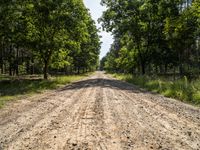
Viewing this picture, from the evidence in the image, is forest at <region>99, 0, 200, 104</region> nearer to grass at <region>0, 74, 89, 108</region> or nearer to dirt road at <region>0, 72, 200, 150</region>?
grass at <region>0, 74, 89, 108</region>

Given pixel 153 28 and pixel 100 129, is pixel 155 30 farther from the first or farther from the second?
pixel 100 129

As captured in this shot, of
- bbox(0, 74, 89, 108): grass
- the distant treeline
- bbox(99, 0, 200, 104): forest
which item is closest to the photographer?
bbox(0, 74, 89, 108): grass

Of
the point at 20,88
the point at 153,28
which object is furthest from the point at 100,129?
the point at 153,28

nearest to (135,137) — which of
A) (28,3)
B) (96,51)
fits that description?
(28,3)

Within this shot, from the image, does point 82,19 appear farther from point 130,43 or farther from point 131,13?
point 130,43

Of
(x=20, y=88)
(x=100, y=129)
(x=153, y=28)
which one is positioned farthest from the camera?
(x=153, y=28)

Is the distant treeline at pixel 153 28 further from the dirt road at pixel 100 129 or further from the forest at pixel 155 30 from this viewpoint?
the dirt road at pixel 100 129

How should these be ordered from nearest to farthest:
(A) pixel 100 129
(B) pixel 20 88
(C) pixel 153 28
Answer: (A) pixel 100 129, (B) pixel 20 88, (C) pixel 153 28

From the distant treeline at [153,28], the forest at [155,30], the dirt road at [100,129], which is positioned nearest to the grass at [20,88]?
the dirt road at [100,129]

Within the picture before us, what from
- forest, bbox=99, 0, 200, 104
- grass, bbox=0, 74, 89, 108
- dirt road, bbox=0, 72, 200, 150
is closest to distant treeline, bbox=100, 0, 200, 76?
forest, bbox=99, 0, 200, 104

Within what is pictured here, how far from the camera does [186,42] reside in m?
39.2

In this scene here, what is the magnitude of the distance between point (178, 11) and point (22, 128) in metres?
31.8

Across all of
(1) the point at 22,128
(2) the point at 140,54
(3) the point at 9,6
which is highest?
(3) the point at 9,6

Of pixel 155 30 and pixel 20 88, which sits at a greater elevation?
pixel 155 30
